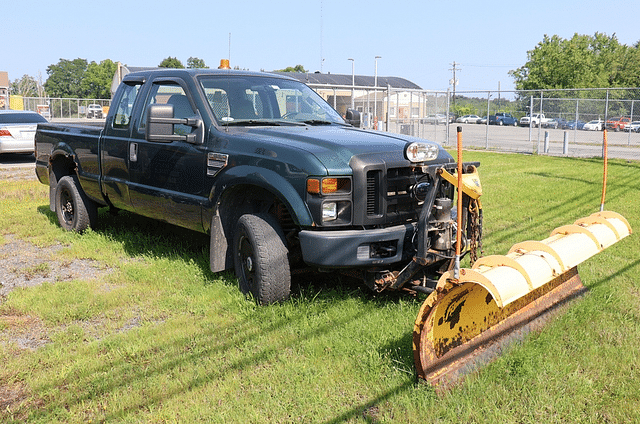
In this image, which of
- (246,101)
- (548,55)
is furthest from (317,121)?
(548,55)

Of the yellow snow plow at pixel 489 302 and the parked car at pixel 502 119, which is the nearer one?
the yellow snow plow at pixel 489 302

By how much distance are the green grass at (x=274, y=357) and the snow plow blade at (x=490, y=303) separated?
130 mm

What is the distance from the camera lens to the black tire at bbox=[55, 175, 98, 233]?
761 cm

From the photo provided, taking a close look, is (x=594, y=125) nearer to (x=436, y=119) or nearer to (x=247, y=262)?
(x=436, y=119)

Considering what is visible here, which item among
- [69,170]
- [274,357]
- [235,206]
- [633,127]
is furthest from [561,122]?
[274,357]

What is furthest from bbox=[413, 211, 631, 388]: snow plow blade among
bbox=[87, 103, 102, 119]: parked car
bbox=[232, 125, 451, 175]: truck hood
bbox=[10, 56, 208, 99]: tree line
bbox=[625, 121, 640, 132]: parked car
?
bbox=[10, 56, 208, 99]: tree line

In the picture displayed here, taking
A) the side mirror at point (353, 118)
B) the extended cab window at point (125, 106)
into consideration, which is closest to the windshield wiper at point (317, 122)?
the side mirror at point (353, 118)

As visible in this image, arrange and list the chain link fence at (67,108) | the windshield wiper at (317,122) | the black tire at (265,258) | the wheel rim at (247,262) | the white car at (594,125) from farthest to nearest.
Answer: the chain link fence at (67,108) < the white car at (594,125) < the windshield wiper at (317,122) < the wheel rim at (247,262) < the black tire at (265,258)

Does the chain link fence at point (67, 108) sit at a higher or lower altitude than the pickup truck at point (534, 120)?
higher

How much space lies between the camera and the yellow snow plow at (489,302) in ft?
11.2

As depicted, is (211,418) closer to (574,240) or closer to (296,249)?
(296,249)

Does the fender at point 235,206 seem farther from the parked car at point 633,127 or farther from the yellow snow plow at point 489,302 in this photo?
the parked car at point 633,127

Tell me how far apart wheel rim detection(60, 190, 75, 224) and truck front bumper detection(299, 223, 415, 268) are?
4.68m

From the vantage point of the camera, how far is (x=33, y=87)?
98.2m
